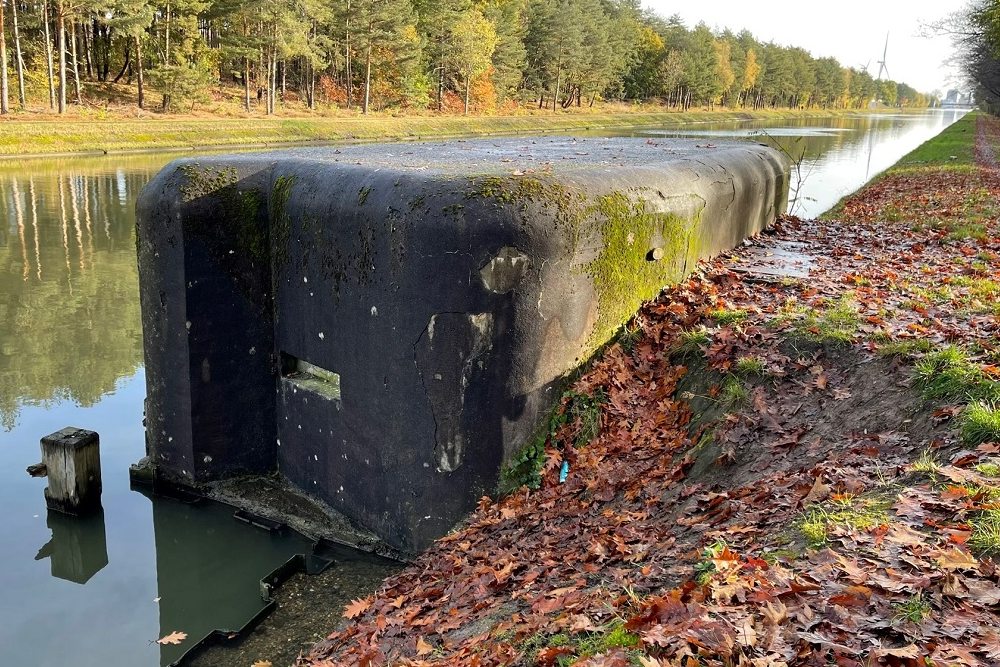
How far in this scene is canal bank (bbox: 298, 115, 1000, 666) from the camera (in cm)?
323

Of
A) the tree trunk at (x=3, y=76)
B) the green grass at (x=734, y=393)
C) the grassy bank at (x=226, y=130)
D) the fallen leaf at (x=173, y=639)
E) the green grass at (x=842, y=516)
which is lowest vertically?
the fallen leaf at (x=173, y=639)

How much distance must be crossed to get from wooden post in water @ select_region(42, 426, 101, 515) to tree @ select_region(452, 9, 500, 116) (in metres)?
55.4

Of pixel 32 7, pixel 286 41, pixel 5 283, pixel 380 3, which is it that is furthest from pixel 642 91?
pixel 5 283

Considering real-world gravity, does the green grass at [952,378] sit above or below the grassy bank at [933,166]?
below

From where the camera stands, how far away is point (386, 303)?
6270 millimetres

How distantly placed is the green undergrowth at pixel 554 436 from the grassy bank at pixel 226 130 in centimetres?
3206

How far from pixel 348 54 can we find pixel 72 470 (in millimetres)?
49115

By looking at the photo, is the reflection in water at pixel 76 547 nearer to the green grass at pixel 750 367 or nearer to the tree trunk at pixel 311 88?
the green grass at pixel 750 367

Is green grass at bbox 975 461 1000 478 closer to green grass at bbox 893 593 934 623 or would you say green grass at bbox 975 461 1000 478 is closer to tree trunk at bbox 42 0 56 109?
green grass at bbox 893 593 934 623

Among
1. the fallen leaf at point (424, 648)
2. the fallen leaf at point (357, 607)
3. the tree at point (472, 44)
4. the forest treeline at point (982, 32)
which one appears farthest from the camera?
the tree at point (472, 44)

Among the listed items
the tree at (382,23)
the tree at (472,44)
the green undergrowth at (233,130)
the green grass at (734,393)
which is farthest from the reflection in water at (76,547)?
the tree at (472,44)

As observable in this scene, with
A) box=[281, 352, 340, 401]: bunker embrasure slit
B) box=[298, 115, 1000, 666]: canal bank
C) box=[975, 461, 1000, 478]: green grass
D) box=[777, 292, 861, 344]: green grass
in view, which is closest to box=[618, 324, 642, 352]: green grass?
box=[298, 115, 1000, 666]: canal bank

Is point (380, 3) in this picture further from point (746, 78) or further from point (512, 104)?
point (746, 78)

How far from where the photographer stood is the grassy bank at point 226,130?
111 ft
